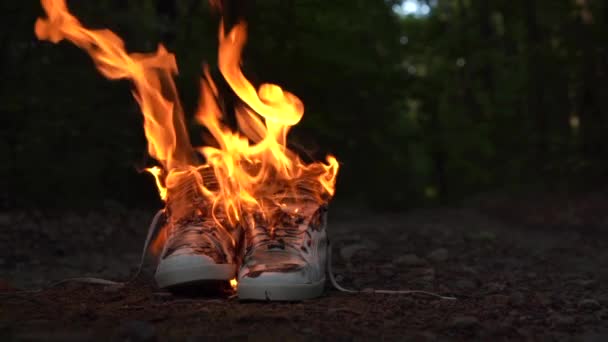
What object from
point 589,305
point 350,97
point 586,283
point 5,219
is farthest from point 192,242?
point 350,97

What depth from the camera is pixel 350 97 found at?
10.1 metres

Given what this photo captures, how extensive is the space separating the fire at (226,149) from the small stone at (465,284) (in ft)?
2.92

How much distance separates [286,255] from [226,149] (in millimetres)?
765

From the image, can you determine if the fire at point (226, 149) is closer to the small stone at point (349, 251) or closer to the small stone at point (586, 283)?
the small stone at point (349, 251)

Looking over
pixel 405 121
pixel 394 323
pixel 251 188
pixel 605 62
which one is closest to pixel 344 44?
pixel 605 62

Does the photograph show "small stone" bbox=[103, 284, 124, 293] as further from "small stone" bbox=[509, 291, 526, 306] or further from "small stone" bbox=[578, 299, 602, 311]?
"small stone" bbox=[578, 299, 602, 311]

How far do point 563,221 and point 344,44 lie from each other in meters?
3.52

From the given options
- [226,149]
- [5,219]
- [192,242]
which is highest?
[5,219]

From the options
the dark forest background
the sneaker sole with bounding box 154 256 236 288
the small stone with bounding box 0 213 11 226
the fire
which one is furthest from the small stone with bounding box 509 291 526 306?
the small stone with bounding box 0 213 11 226

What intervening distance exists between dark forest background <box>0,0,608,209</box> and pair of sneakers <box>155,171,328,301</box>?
2932mm

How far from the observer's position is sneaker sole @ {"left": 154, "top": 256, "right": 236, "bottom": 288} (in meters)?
3.26

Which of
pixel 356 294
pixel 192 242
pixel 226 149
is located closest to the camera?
pixel 192 242

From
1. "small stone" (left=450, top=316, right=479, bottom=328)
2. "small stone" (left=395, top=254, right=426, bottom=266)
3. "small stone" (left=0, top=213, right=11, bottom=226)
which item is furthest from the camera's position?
"small stone" (left=0, top=213, right=11, bottom=226)

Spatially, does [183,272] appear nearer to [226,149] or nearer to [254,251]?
[254,251]
